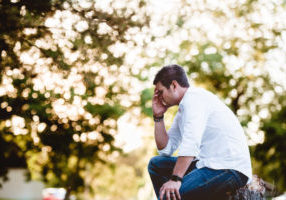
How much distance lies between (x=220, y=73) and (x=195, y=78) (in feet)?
5.39

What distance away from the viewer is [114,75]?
227 inches

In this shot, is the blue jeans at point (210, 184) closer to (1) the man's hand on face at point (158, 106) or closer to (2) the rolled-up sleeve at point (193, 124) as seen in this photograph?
(2) the rolled-up sleeve at point (193, 124)

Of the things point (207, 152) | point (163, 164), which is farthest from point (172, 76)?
point (163, 164)

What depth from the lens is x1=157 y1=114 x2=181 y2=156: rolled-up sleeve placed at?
12.8ft

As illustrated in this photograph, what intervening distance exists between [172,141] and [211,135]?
2.53 ft

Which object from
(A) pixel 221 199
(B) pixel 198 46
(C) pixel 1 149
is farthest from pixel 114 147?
(A) pixel 221 199

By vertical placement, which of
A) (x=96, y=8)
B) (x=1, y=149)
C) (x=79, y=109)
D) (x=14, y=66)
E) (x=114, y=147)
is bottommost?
(x=114, y=147)

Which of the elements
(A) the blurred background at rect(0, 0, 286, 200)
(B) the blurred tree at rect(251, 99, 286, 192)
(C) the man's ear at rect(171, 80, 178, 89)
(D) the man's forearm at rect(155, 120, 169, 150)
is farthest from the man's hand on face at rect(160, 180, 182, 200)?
(B) the blurred tree at rect(251, 99, 286, 192)

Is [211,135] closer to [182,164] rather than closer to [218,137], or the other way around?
[218,137]

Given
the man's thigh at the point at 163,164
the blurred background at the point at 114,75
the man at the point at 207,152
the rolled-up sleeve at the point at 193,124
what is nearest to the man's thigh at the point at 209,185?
the man at the point at 207,152

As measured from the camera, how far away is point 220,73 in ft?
73.2

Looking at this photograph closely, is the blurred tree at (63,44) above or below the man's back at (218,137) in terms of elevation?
above

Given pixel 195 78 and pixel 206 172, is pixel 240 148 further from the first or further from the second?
pixel 195 78

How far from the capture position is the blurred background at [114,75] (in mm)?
5383
